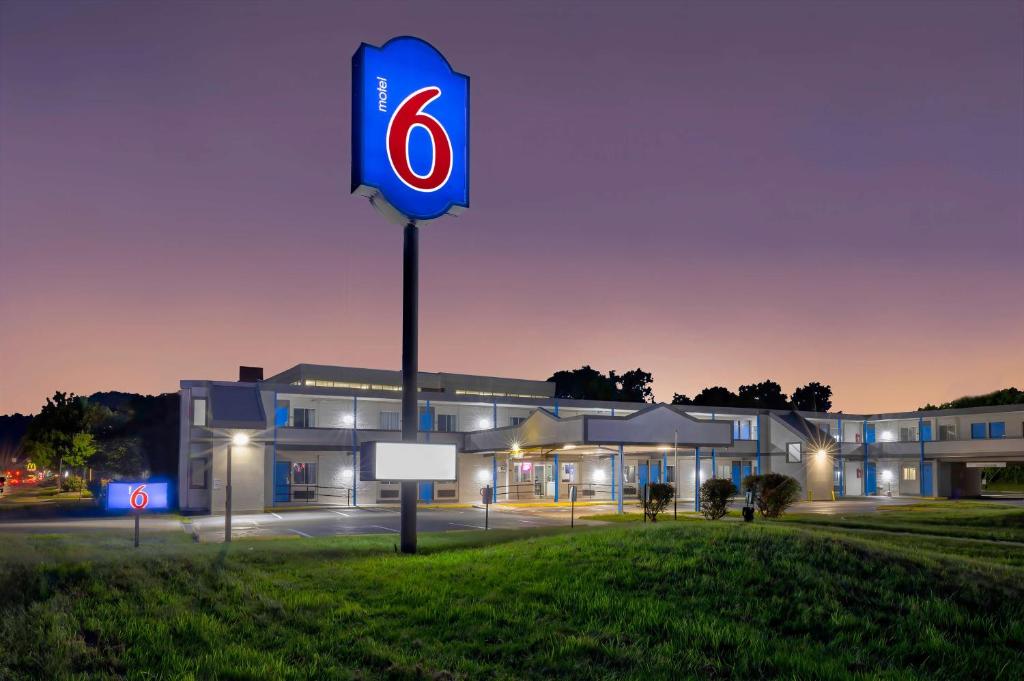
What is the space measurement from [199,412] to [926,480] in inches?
2137

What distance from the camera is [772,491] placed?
34406 mm

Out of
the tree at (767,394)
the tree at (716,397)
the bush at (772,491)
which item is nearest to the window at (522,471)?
the bush at (772,491)

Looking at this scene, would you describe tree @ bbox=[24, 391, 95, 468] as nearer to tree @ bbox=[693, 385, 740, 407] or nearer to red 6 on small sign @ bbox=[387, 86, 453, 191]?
Answer: red 6 on small sign @ bbox=[387, 86, 453, 191]

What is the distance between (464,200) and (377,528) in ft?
45.8

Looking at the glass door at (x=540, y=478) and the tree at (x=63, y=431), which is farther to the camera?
the tree at (x=63, y=431)

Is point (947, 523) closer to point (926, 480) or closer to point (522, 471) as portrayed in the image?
point (522, 471)

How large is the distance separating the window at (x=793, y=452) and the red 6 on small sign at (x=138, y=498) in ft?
157

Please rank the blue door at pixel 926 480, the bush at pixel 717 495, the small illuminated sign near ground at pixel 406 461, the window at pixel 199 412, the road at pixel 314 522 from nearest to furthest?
the small illuminated sign near ground at pixel 406 461, the road at pixel 314 522, the bush at pixel 717 495, the window at pixel 199 412, the blue door at pixel 926 480

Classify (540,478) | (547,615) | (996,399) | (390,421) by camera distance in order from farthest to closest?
(996,399) → (540,478) → (390,421) → (547,615)

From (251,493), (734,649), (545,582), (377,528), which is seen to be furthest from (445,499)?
(734,649)

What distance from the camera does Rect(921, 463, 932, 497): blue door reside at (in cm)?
6400

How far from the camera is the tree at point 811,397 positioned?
139625mm

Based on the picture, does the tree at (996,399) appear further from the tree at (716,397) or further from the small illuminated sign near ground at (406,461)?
the small illuminated sign near ground at (406,461)

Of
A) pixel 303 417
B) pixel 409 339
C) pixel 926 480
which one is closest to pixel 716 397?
pixel 926 480
